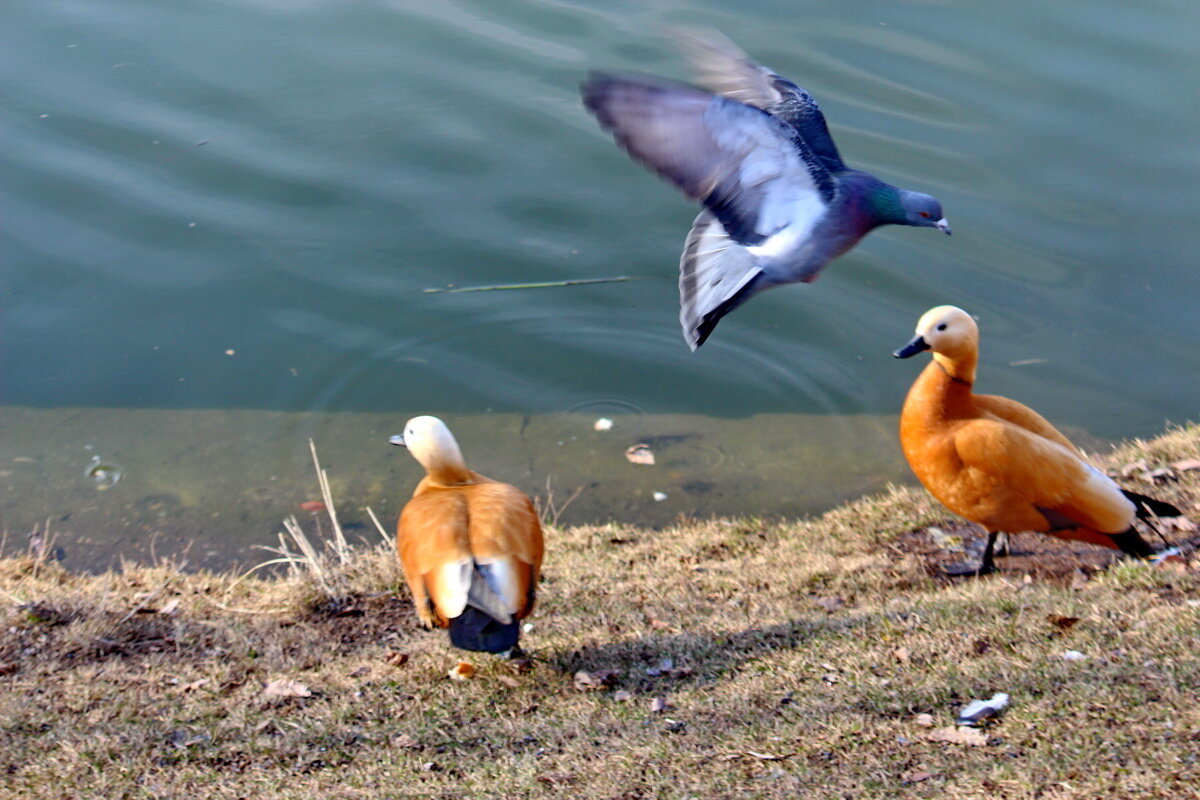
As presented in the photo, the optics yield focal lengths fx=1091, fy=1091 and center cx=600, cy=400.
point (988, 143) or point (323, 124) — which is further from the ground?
point (988, 143)

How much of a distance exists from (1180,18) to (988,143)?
2.76 metres

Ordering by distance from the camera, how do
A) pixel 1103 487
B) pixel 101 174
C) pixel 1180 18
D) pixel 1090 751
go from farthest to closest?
pixel 1180 18 → pixel 101 174 → pixel 1103 487 → pixel 1090 751

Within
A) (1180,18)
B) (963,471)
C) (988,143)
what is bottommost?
(963,471)

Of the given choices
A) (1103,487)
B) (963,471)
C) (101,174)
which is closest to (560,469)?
(963,471)

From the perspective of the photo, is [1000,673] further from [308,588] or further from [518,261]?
[518,261]

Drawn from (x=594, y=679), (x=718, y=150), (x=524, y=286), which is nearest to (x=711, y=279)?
(x=718, y=150)

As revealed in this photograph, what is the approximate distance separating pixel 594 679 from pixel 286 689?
1.13 m

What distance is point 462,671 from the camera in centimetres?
411

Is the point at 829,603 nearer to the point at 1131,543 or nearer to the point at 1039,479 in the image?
the point at 1039,479

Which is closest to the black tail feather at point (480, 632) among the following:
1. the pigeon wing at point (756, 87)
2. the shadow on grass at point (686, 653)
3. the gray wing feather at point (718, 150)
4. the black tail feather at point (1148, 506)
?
the shadow on grass at point (686, 653)

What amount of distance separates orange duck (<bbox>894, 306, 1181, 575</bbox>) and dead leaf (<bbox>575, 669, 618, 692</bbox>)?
1.70 m

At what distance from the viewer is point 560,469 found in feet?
22.3

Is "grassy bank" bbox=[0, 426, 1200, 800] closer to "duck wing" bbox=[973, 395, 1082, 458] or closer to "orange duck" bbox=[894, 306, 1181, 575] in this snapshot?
"orange duck" bbox=[894, 306, 1181, 575]

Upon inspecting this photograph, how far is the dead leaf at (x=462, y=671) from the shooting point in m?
4.07
